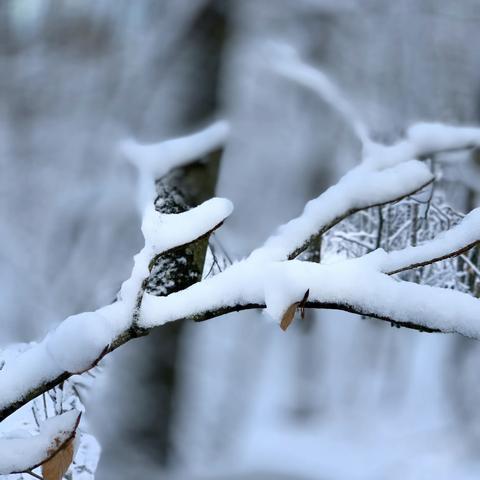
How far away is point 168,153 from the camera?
2.08m

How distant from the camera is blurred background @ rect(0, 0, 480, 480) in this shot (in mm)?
3816

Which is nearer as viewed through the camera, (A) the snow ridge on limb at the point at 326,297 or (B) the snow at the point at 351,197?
(A) the snow ridge on limb at the point at 326,297

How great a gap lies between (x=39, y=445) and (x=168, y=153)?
1086 mm

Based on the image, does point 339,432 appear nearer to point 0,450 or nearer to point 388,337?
point 388,337

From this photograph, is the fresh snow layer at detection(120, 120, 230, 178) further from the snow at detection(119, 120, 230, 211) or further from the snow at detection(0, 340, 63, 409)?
the snow at detection(0, 340, 63, 409)

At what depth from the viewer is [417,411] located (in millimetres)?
7832

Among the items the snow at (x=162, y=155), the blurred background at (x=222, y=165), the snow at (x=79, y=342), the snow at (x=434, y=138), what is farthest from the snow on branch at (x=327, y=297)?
the blurred background at (x=222, y=165)

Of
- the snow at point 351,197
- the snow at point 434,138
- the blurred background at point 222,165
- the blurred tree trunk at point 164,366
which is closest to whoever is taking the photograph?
the snow at point 351,197

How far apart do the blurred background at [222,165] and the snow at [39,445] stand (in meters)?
1.43

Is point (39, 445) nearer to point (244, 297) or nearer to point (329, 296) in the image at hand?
point (244, 297)

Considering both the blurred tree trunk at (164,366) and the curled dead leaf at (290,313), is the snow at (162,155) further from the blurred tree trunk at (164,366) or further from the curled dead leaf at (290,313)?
the blurred tree trunk at (164,366)

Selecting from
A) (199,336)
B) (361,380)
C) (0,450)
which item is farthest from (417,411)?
(0,450)

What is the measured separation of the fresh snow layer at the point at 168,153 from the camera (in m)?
2.01

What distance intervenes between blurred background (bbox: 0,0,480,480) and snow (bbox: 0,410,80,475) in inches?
56.3
